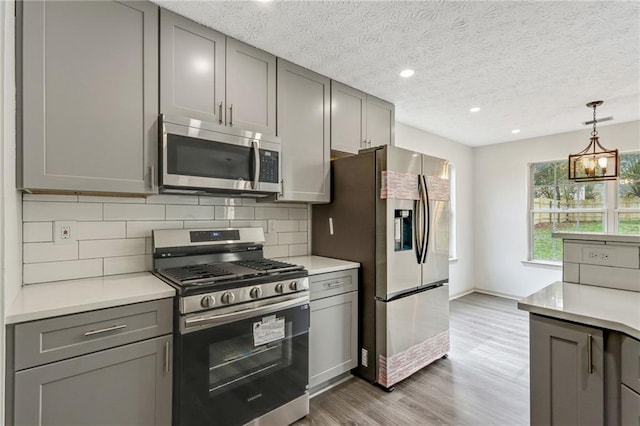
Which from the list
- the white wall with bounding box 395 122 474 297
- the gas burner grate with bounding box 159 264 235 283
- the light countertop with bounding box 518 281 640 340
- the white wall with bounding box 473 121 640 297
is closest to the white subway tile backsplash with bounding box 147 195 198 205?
the gas burner grate with bounding box 159 264 235 283

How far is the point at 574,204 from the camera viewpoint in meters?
4.46

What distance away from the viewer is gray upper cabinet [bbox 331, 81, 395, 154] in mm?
2774

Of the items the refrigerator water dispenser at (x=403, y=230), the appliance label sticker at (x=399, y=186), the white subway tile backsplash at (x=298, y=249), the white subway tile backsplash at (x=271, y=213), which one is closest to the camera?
the appliance label sticker at (x=399, y=186)

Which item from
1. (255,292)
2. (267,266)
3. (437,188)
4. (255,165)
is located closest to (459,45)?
(437,188)

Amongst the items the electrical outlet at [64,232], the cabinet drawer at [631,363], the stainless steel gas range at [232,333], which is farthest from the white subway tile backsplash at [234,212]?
the cabinet drawer at [631,363]

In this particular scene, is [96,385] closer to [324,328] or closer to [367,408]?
[324,328]

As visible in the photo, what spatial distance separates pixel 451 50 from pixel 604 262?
1.61 m

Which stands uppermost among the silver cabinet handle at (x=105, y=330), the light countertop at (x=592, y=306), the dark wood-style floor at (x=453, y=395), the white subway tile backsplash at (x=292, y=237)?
the white subway tile backsplash at (x=292, y=237)

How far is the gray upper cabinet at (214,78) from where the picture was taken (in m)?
1.86

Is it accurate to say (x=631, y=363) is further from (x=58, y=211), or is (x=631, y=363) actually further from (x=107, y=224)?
(x=58, y=211)

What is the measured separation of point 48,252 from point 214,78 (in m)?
1.38

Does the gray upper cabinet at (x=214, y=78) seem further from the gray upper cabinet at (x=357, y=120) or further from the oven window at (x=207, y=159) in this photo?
the gray upper cabinet at (x=357, y=120)

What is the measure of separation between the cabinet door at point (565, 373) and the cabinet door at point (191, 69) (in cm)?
211

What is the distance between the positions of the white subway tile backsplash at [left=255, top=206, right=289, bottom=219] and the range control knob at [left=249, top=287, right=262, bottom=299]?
916mm
